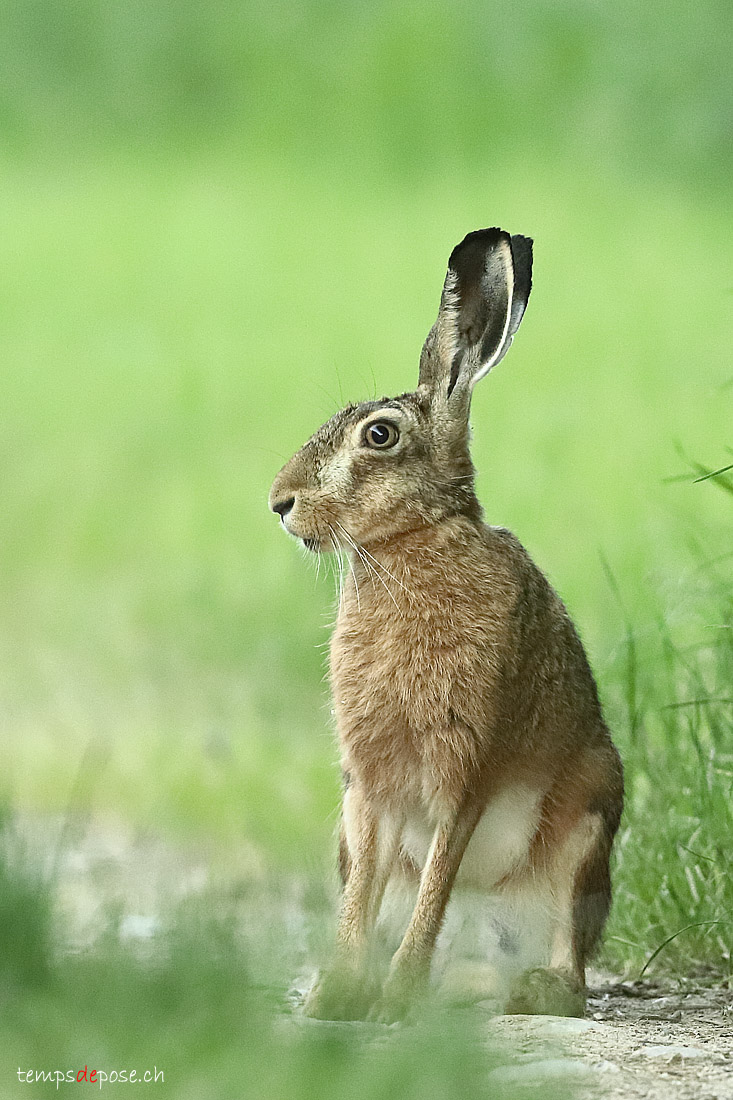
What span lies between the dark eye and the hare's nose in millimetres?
196

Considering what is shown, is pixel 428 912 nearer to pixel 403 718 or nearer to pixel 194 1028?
pixel 403 718

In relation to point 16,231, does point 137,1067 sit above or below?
below

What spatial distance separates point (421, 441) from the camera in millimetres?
3502

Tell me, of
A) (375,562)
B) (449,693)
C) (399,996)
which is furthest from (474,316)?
(399,996)

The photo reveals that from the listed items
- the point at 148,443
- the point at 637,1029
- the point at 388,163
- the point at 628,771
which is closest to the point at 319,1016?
the point at 637,1029

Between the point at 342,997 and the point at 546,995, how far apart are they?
43cm

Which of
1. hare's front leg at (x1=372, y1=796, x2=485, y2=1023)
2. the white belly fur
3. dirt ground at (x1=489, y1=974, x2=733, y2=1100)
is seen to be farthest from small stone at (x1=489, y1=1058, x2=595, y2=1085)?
the white belly fur

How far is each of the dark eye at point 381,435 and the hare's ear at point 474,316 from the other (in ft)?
0.46

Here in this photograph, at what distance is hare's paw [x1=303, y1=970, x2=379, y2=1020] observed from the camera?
10.8 ft

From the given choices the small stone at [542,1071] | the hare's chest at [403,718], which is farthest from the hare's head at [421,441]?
the small stone at [542,1071]

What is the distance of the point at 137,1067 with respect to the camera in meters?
2.60

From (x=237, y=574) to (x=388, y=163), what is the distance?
4550 millimetres

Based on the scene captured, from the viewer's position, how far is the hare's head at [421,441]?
11.3 feet

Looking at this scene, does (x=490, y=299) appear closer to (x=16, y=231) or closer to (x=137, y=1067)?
(x=137, y=1067)
